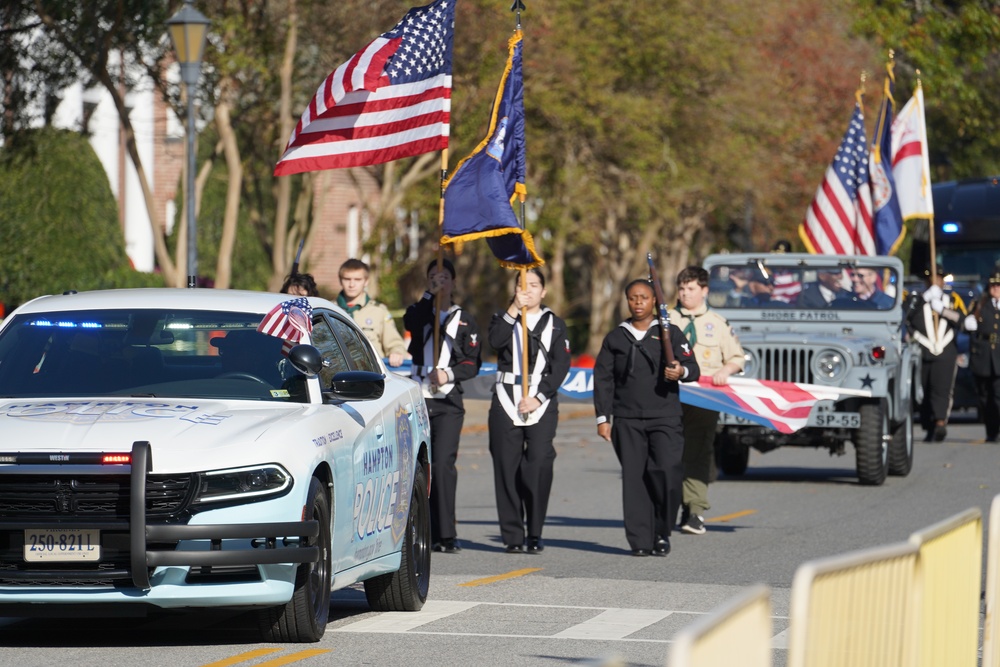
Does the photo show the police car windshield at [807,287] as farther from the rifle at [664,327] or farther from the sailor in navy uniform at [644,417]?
the rifle at [664,327]

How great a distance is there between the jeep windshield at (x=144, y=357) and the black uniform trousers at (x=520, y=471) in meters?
3.89

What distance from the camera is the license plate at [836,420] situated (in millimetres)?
17781

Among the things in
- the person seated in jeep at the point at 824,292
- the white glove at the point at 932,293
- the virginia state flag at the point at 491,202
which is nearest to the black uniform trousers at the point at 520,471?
the virginia state flag at the point at 491,202

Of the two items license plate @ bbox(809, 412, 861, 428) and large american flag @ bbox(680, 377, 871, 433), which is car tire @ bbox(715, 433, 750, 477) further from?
large american flag @ bbox(680, 377, 871, 433)

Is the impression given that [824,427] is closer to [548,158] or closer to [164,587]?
[164,587]

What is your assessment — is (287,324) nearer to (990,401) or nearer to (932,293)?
(932,293)

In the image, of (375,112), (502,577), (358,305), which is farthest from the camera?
(358,305)

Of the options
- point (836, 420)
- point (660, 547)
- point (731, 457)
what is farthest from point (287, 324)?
point (731, 457)

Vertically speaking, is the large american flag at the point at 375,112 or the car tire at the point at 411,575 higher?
the large american flag at the point at 375,112

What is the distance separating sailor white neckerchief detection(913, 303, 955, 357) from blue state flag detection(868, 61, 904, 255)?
0.99 meters

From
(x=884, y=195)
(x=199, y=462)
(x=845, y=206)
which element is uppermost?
(x=884, y=195)

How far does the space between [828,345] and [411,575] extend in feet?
30.1

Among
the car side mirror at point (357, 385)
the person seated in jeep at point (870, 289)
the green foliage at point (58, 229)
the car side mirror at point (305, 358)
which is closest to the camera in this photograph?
the car side mirror at point (305, 358)

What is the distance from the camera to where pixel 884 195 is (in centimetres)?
2386
